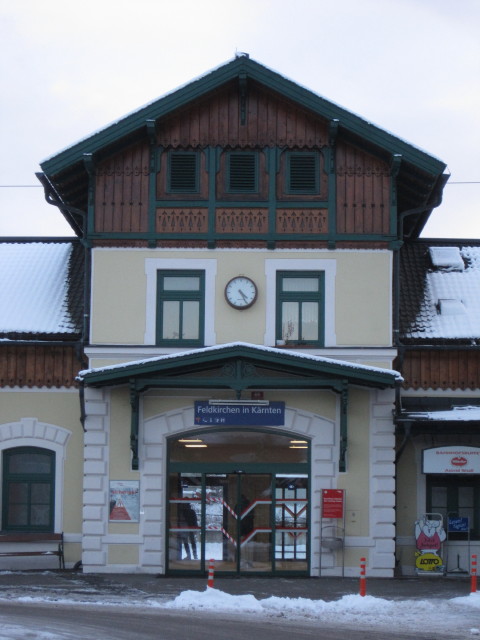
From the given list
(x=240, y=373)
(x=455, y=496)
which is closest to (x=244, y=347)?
(x=240, y=373)

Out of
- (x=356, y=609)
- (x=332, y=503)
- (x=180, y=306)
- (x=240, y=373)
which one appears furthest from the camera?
(x=180, y=306)

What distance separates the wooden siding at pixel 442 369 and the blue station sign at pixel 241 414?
11.1 ft

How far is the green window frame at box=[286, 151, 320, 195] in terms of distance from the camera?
26141mm

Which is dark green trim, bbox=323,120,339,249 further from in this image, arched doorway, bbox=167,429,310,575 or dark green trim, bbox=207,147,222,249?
arched doorway, bbox=167,429,310,575

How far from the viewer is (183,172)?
26.2 metres

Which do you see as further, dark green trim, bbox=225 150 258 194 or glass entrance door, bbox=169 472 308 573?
dark green trim, bbox=225 150 258 194

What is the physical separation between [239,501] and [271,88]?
8.78 metres

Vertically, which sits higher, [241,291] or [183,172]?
[183,172]

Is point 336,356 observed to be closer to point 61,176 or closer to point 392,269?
point 392,269

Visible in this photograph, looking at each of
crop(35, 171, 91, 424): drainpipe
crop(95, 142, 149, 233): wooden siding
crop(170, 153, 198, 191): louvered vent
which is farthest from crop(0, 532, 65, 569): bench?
crop(170, 153, 198, 191): louvered vent

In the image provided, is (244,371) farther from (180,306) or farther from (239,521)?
(239,521)

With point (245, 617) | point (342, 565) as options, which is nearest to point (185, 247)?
point (342, 565)

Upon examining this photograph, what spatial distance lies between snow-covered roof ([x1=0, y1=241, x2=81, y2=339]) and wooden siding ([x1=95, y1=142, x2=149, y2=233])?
278cm

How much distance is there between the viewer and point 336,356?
25609 mm
